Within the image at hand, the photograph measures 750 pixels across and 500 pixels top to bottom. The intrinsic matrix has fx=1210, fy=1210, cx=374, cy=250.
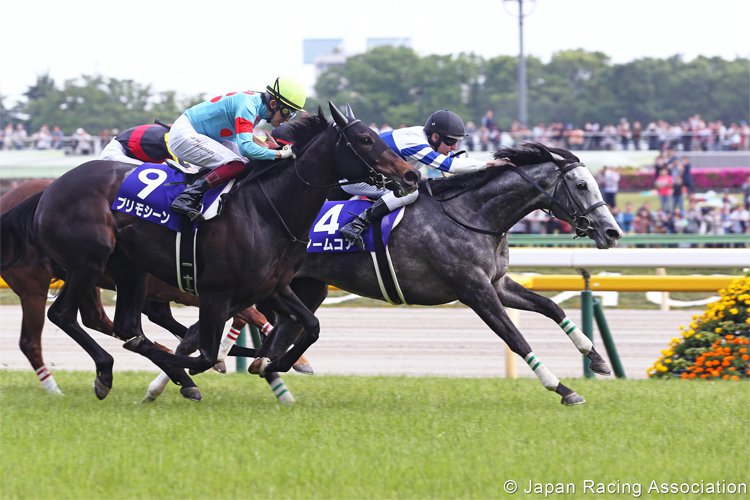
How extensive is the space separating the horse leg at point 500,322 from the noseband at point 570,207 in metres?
0.61

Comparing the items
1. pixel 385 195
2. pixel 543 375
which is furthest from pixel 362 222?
pixel 543 375

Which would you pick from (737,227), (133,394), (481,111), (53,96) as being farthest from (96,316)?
(481,111)

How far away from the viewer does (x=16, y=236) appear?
7.47 metres

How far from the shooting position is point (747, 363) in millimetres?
8234

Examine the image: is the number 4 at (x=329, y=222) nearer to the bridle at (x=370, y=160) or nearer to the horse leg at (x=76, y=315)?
the bridle at (x=370, y=160)

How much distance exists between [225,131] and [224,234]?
740 millimetres

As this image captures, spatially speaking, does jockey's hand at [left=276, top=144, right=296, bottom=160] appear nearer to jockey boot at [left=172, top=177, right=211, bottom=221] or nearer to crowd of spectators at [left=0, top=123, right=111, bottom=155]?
jockey boot at [left=172, top=177, right=211, bottom=221]

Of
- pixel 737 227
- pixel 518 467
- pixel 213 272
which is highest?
pixel 213 272

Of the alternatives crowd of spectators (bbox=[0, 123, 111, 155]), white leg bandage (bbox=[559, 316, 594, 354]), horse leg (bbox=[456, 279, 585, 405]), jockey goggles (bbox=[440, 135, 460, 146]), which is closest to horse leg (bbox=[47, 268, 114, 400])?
horse leg (bbox=[456, 279, 585, 405])

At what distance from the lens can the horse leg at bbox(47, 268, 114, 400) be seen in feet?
22.3

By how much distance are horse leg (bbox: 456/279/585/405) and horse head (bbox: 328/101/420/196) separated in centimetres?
85

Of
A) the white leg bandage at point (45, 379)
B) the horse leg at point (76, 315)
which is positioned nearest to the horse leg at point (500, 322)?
the horse leg at point (76, 315)

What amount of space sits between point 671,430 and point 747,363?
2.59 meters

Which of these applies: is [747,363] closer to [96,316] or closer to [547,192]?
[547,192]
